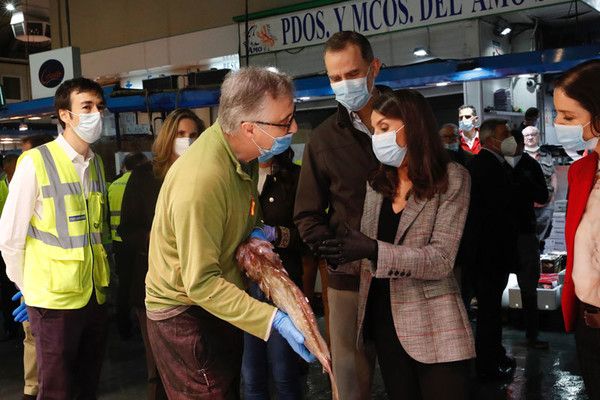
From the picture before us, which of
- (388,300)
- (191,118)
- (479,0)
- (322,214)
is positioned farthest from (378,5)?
(388,300)

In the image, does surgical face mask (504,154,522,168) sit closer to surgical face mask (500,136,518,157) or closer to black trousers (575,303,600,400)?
surgical face mask (500,136,518,157)

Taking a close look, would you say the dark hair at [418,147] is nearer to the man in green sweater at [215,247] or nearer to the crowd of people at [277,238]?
the crowd of people at [277,238]

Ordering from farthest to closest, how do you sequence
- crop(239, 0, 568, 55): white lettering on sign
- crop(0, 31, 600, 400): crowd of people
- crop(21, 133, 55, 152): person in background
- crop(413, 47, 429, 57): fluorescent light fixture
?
1. crop(413, 47, 429, 57): fluorescent light fixture
2. crop(239, 0, 568, 55): white lettering on sign
3. crop(21, 133, 55, 152): person in background
4. crop(0, 31, 600, 400): crowd of people

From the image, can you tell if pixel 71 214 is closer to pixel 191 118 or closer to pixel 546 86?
pixel 191 118

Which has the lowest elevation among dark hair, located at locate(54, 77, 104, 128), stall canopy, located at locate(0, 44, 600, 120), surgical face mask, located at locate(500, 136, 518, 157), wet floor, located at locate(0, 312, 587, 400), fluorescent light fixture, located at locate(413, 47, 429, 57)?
wet floor, located at locate(0, 312, 587, 400)

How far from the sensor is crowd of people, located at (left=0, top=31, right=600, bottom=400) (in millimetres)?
2104

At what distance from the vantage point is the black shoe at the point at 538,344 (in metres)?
5.32

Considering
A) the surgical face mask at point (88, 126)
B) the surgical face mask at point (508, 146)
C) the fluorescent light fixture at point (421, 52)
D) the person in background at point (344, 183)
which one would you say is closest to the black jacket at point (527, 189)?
the surgical face mask at point (508, 146)

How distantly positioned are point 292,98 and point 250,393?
1.84 meters

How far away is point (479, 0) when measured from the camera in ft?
24.3

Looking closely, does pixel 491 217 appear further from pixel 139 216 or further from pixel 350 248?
pixel 350 248

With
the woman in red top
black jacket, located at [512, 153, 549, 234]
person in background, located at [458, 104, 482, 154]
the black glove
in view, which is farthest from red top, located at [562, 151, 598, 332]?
person in background, located at [458, 104, 482, 154]

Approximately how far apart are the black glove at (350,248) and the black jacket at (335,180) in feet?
1.33

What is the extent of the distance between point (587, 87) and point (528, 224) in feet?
9.50
